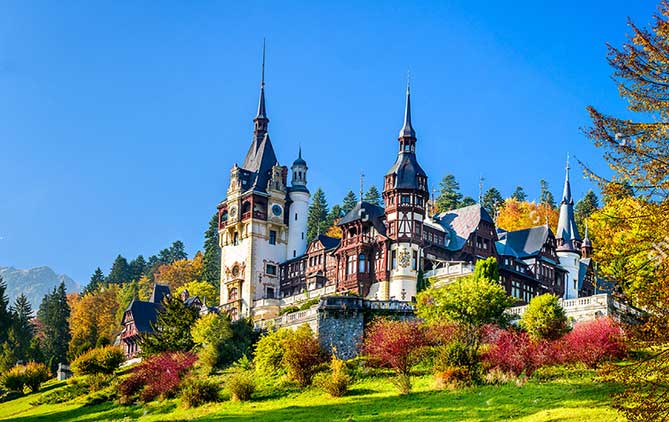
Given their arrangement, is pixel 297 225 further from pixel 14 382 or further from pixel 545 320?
pixel 545 320

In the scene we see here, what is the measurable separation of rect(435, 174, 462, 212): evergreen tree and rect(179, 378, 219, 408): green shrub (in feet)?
252

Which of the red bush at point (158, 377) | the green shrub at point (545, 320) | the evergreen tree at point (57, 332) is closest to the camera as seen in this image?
the green shrub at point (545, 320)

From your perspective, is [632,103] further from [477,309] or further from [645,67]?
[477,309]

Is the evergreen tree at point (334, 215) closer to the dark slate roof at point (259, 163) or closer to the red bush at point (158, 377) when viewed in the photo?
the dark slate roof at point (259, 163)

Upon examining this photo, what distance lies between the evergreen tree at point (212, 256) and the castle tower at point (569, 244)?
136ft

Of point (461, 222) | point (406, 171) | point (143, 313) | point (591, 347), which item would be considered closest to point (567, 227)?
point (461, 222)

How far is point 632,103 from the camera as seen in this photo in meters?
23.2

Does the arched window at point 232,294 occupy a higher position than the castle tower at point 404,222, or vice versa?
the castle tower at point 404,222

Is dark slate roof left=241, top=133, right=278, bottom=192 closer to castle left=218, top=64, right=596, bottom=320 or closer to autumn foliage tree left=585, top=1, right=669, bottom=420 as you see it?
castle left=218, top=64, right=596, bottom=320

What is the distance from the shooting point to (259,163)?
94.9 meters

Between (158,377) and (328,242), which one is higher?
(328,242)

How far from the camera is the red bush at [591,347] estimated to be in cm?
4378

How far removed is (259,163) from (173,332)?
3167 cm

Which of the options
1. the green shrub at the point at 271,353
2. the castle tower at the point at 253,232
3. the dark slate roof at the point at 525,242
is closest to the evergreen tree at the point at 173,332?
the green shrub at the point at 271,353
